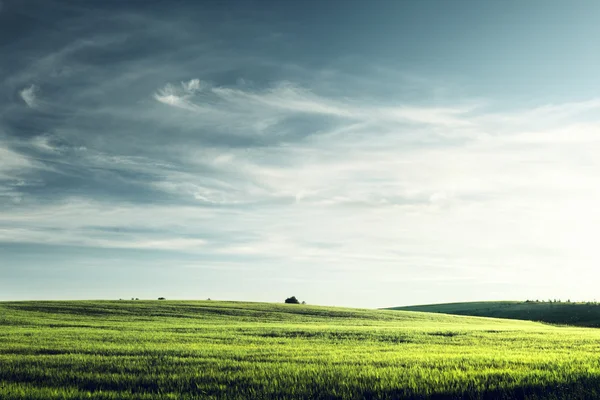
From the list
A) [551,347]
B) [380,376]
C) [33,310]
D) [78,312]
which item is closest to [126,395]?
[380,376]

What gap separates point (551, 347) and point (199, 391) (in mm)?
16429

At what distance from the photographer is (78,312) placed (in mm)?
50812

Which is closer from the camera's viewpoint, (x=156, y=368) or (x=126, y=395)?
(x=126, y=395)

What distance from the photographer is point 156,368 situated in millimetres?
13820

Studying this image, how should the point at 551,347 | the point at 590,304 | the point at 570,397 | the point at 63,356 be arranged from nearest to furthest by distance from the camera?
the point at 570,397
the point at 63,356
the point at 551,347
the point at 590,304

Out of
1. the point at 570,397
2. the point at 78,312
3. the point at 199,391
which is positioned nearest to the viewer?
the point at 570,397

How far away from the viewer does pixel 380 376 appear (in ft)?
38.6

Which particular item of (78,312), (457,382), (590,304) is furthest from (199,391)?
(590,304)

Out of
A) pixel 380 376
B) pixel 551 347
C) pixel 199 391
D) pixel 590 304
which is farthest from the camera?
pixel 590 304

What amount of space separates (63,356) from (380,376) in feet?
38.0

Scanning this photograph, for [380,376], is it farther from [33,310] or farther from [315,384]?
[33,310]

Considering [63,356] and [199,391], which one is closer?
[199,391]

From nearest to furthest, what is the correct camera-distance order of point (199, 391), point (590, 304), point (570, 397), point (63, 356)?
1. point (570, 397)
2. point (199, 391)
3. point (63, 356)
4. point (590, 304)

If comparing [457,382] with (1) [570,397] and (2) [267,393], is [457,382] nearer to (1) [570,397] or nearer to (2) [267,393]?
(1) [570,397]
